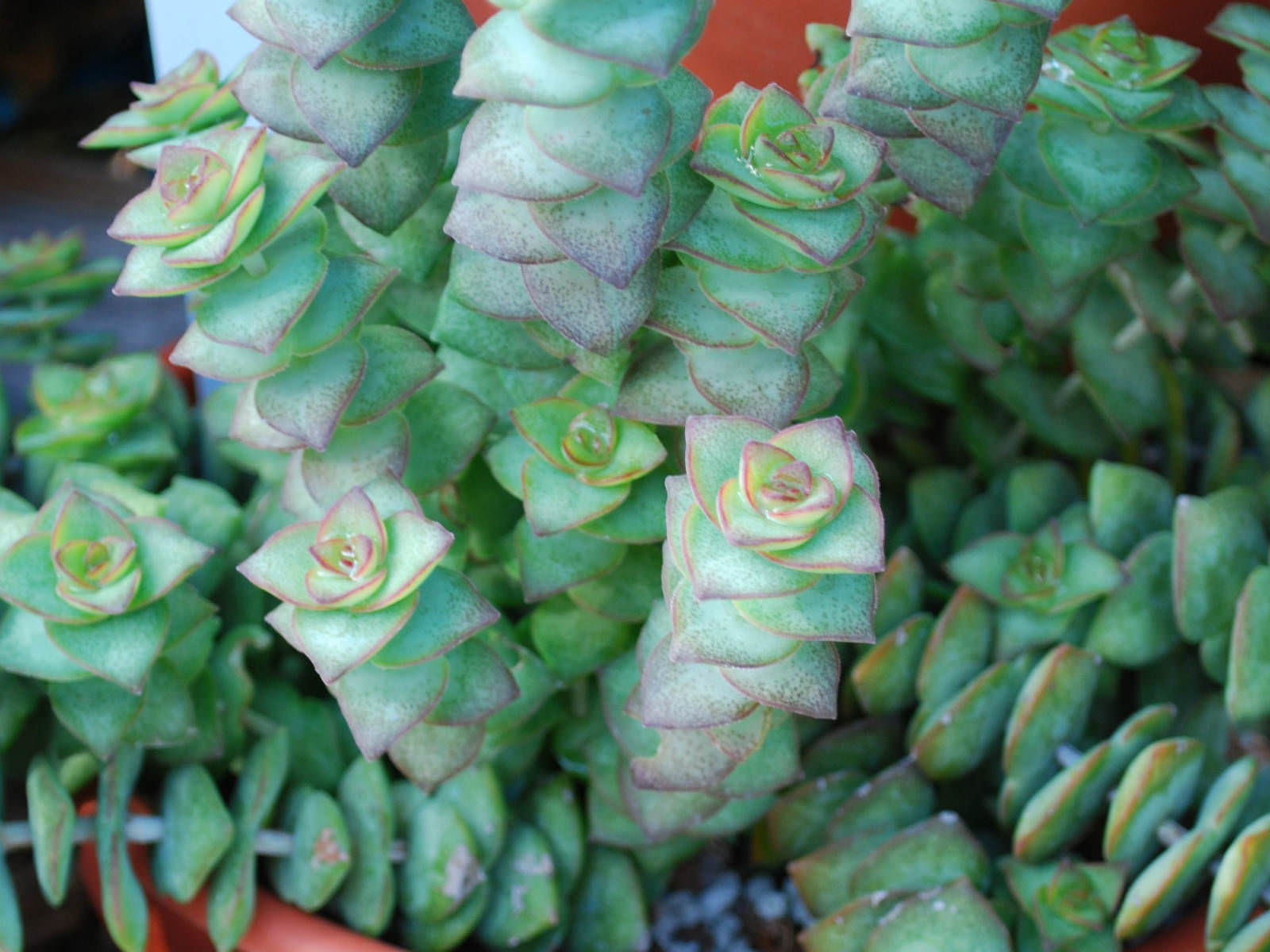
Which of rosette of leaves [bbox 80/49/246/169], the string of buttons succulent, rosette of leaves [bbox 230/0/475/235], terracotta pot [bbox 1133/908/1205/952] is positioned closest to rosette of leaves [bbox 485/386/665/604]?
the string of buttons succulent

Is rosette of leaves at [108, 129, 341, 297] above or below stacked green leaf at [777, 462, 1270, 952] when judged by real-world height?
above

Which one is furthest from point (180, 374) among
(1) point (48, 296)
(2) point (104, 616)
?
(2) point (104, 616)

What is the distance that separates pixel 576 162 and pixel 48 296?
1.83ft

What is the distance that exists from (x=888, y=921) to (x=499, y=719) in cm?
22

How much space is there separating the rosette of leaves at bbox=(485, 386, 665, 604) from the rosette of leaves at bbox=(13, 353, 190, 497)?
0.91 feet

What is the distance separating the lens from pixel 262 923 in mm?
663

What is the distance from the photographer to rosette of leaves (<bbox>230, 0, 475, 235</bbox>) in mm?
488

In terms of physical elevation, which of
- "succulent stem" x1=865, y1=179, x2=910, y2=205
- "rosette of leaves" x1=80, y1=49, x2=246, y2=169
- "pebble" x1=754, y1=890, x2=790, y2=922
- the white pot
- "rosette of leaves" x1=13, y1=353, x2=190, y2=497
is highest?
"succulent stem" x1=865, y1=179, x2=910, y2=205

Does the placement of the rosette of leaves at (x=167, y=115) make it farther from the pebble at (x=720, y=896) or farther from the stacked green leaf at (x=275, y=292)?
the pebble at (x=720, y=896)

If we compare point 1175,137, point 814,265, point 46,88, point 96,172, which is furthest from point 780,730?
point 46,88

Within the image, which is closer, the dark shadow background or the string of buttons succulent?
the string of buttons succulent

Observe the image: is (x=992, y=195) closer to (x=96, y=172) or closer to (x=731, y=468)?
(x=731, y=468)

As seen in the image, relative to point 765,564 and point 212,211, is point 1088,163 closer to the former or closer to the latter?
point 765,564

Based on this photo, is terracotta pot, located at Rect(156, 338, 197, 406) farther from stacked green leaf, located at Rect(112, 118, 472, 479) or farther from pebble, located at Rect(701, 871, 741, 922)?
pebble, located at Rect(701, 871, 741, 922)
